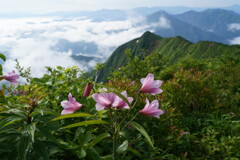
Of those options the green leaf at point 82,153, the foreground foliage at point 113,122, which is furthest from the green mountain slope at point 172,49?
the green leaf at point 82,153

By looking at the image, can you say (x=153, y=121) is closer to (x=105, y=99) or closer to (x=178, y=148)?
(x=178, y=148)

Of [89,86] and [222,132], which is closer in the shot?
[89,86]

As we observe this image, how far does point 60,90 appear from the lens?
2.26 meters

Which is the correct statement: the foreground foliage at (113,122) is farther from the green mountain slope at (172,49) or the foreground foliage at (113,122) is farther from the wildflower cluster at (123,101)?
the green mountain slope at (172,49)

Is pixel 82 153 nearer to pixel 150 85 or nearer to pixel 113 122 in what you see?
pixel 113 122

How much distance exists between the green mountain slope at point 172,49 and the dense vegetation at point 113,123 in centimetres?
6300

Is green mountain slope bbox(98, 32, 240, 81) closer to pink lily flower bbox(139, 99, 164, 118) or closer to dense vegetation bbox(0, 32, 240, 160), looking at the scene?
dense vegetation bbox(0, 32, 240, 160)

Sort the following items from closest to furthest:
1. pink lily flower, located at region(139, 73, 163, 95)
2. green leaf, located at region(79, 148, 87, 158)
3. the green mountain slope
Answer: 1. pink lily flower, located at region(139, 73, 163, 95)
2. green leaf, located at region(79, 148, 87, 158)
3. the green mountain slope

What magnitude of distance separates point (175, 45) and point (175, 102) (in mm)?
93216

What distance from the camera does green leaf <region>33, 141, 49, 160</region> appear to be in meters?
1.18

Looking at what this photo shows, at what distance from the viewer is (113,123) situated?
122 centimetres

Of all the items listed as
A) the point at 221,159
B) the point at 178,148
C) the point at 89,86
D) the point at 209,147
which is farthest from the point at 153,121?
the point at 89,86

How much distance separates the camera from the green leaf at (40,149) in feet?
3.86

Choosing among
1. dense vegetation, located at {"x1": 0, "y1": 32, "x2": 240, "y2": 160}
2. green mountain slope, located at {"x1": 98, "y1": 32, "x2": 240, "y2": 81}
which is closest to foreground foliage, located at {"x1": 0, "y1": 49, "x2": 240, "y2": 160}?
dense vegetation, located at {"x1": 0, "y1": 32, "x2": 240, "y2": 160}
